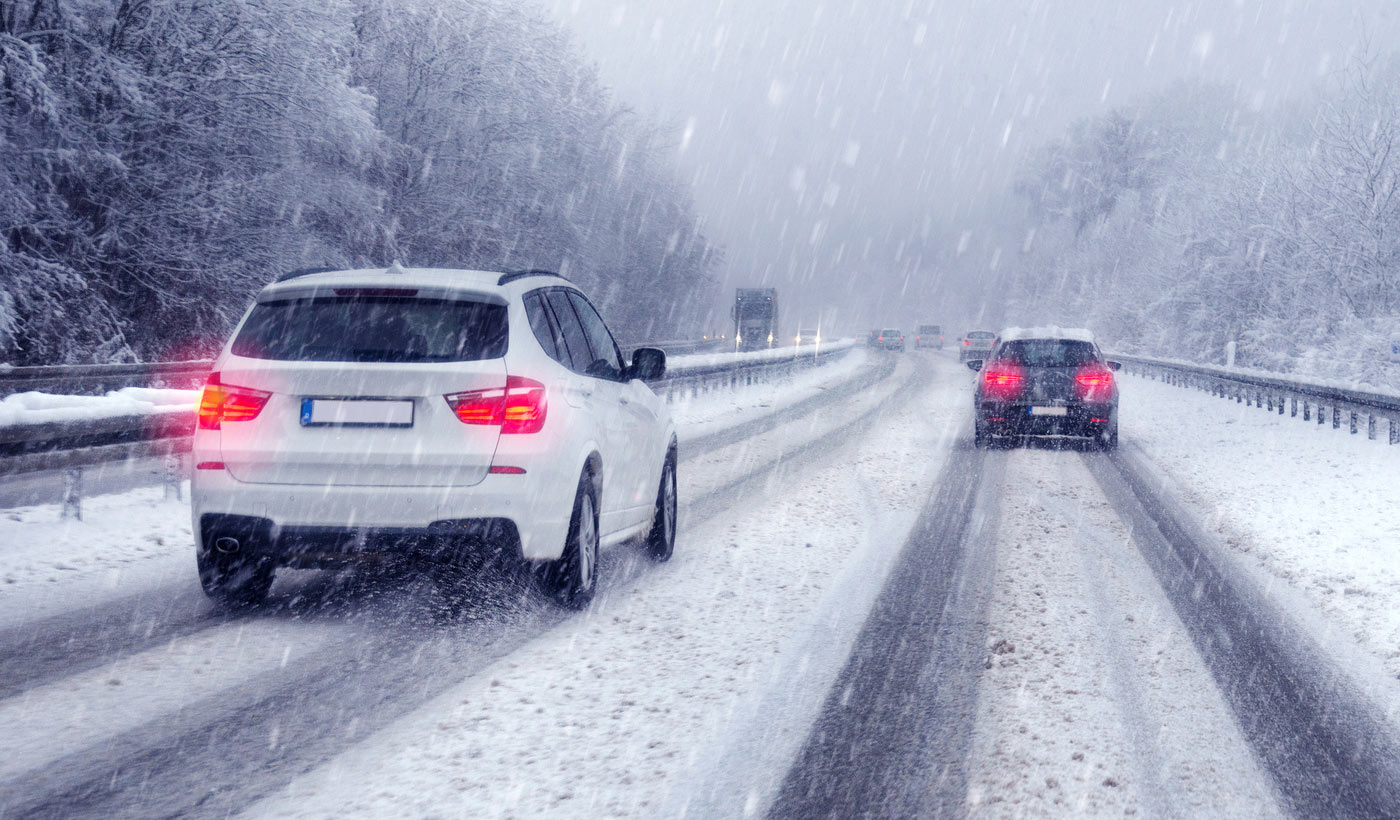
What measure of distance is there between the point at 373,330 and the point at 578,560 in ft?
4.89

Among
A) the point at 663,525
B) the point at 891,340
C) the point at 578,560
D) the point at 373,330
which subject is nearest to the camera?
the point at 373,330

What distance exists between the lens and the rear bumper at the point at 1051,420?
1432 cm

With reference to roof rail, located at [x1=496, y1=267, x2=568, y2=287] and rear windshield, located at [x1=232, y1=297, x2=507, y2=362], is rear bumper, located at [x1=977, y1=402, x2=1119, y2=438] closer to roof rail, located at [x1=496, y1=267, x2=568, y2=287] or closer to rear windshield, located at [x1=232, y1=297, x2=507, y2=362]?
roof rail, located at [x1=496, y1=267, x2=568, y2=287]

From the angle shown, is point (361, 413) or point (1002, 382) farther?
point (1002, 382)

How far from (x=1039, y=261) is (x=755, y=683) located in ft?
231

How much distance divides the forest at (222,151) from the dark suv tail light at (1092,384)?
15.6m

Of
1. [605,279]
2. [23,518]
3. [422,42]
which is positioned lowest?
[23,518]

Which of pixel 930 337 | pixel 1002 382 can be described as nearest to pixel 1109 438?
pixel 1002 382

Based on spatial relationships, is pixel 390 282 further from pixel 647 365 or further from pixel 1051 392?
pixel 1051 392

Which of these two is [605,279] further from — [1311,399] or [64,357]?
[1311,399]

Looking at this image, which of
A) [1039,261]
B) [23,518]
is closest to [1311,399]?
[23,518]

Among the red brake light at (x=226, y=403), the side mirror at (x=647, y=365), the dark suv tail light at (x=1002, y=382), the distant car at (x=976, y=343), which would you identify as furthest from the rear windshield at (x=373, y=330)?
the distant car at (x=976, y=343)

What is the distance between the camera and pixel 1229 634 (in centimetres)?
546

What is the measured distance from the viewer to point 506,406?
5254mm
